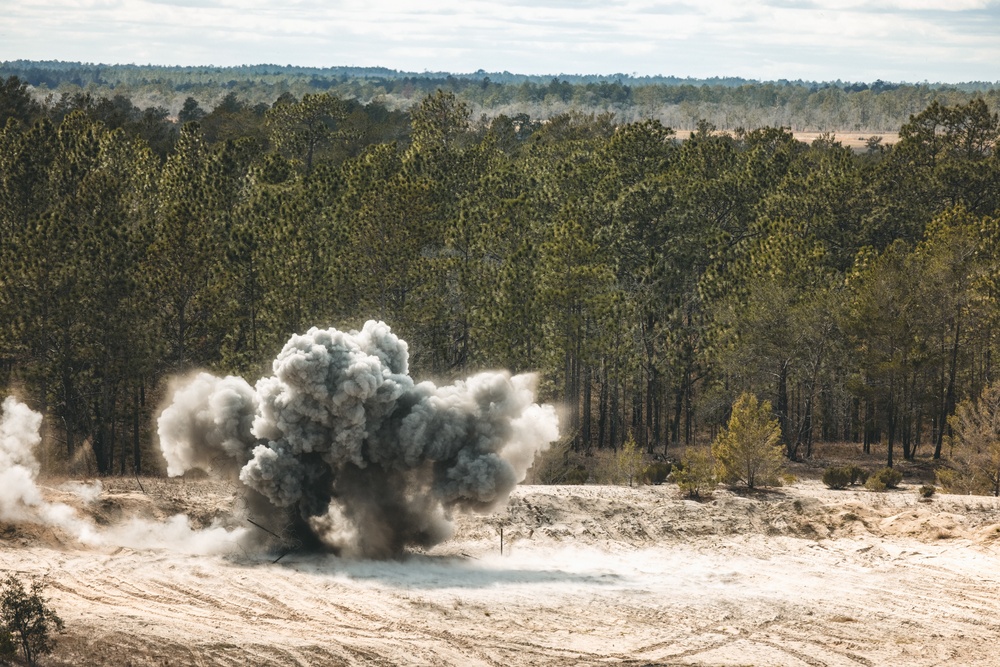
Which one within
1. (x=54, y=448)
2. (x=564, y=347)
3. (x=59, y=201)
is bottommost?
(x=54, y=448)

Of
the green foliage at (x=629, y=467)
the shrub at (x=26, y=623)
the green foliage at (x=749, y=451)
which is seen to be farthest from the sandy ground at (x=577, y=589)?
the green foliage at (x=629, y=467)

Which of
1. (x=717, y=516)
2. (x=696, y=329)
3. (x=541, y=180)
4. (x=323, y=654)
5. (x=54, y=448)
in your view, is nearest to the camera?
(x=323, y=654)

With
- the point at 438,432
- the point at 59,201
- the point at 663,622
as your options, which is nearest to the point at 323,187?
the point at 59,201

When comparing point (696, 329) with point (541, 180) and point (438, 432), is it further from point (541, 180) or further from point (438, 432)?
point (438, 432)

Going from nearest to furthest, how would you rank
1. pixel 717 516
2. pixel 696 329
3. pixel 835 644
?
pixel 835 644, pixel 717 516, pixel 696 329

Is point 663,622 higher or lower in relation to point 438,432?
lower

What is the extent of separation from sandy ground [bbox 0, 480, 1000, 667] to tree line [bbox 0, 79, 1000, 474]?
10.1m

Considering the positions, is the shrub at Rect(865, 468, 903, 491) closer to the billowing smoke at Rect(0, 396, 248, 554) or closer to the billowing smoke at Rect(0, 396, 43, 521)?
the billowing smoke at Rect(0, 396, 248, 554)

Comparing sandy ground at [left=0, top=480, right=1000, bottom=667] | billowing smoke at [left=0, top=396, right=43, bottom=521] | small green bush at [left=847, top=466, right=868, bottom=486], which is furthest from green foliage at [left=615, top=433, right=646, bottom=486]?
billowing smoke at [left=0, top=396, right=43, bottom=521]

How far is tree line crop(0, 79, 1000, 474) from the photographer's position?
4578cm

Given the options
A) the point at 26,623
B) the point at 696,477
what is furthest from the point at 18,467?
the point at 696,477

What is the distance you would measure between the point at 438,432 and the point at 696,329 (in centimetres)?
2593

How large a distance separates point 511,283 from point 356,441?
20.9m

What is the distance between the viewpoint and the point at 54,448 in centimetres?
4650
